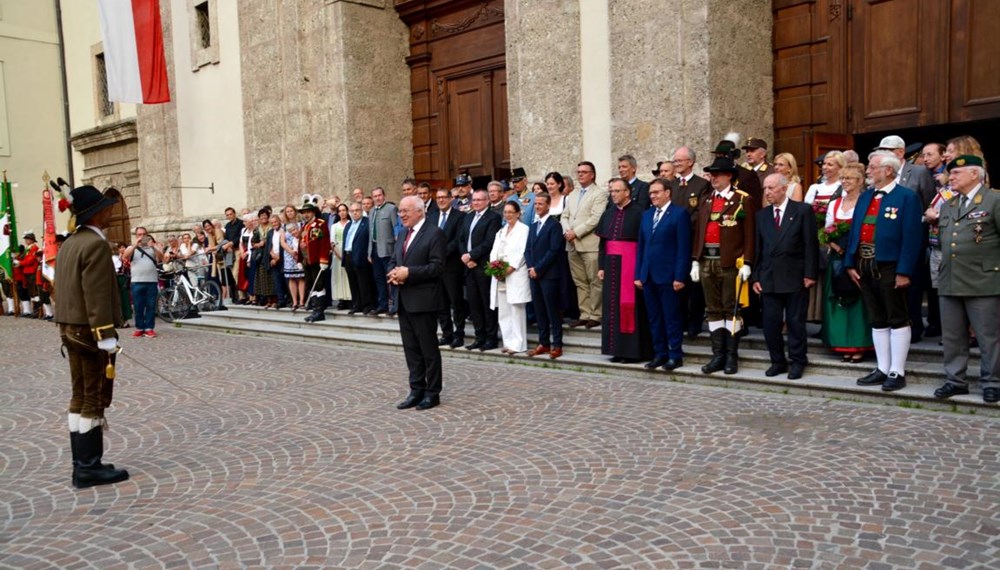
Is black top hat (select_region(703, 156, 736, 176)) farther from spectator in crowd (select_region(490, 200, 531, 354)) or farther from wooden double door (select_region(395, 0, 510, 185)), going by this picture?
wooden double door (select_region(395, 0, 510, 185))

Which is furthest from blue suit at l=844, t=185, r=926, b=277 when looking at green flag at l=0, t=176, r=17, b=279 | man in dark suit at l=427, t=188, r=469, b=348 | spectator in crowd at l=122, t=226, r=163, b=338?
green flag at l=0, t=176, r=17, b=279

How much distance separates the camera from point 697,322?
28.4 feet

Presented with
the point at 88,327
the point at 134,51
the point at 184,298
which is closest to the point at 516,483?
the point at 88,327

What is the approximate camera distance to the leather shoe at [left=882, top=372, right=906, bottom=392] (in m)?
6.45

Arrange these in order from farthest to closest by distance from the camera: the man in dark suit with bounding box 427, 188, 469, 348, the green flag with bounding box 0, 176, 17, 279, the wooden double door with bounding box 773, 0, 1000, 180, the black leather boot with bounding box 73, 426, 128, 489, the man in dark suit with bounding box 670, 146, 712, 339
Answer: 1. the green flag with bounding box 0, 176, 17, 279
2. the man in dark suit with bounding box 427, 188, 469, 348
3. the wooden double door with bounding box 773, 0, 1000, 180
4. the man in dark suit with bounding box 670, 146, 712, 339
5. the black leather boot with bounding box 73, 426, 128, 489

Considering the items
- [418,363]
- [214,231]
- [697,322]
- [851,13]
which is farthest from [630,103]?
[214,231]

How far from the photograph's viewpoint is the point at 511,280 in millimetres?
9203

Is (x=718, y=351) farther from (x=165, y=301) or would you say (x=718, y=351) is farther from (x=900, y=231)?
(x=165, y=301)

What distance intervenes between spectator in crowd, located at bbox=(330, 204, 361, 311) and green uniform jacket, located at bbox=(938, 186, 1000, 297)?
28.8 feet

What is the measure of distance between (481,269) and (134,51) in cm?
1284

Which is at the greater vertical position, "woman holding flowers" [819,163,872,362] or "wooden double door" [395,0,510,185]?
"wooden double door" [395,0,510,185]

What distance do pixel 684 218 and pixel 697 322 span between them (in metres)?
1.41

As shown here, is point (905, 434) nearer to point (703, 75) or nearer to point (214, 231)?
point (703, 75)

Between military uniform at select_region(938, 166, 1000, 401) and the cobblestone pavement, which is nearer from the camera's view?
the cobblestone pavement
